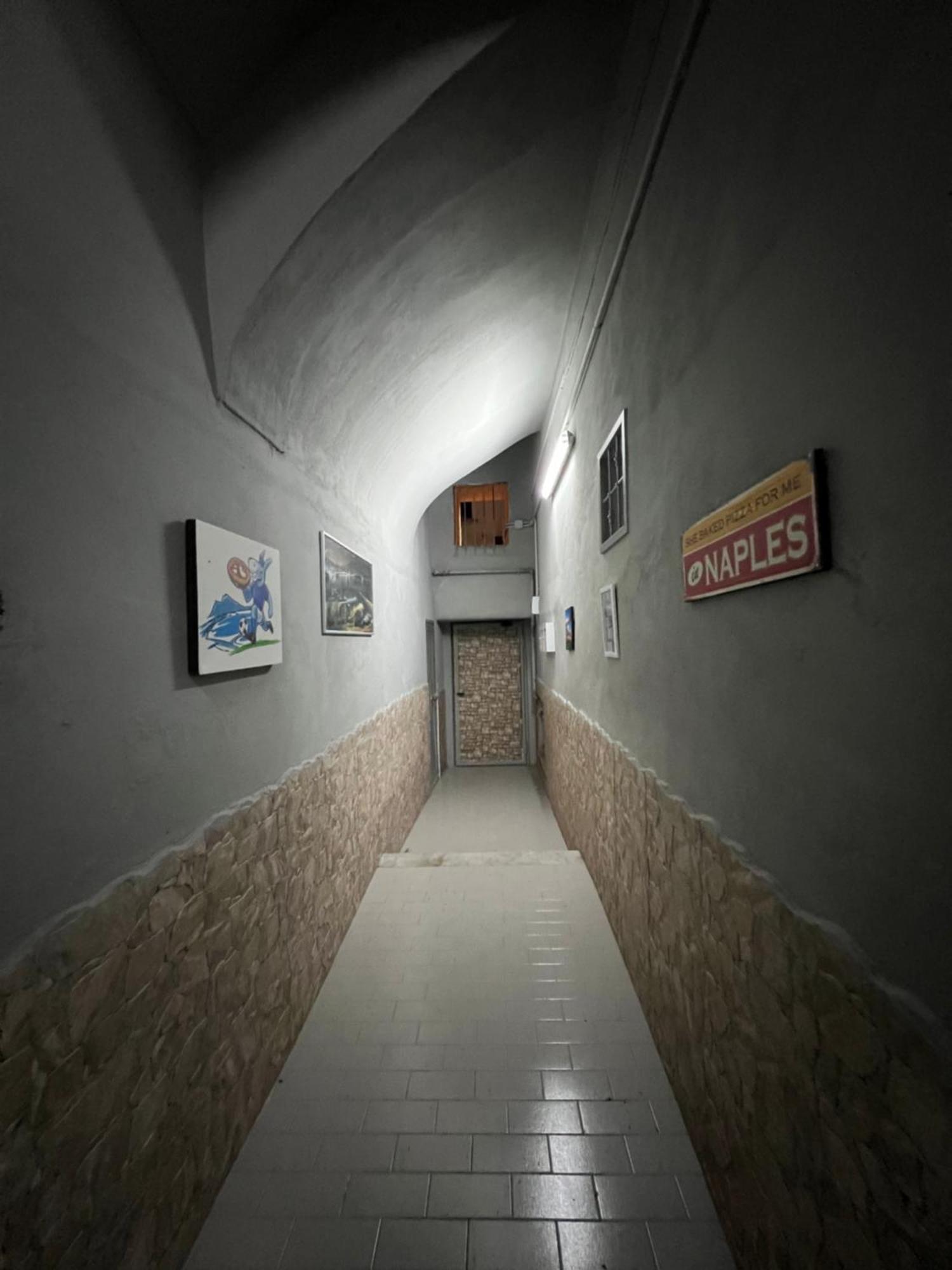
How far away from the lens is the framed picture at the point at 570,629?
411 centimetres

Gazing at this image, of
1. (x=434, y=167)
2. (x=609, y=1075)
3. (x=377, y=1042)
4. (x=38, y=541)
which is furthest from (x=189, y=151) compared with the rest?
(x=609, y=1075)

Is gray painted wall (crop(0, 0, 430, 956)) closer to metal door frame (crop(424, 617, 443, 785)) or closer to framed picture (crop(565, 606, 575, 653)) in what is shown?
framed picture (crop(565, 606, 575, 653))

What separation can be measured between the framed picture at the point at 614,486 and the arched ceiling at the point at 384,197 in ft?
3.64

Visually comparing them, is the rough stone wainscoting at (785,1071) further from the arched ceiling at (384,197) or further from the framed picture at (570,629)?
the arched ceiling at (384,197)

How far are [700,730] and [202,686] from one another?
1.58m

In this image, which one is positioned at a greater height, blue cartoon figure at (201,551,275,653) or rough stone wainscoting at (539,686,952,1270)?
blue cartoon figure at (201,551,275,653)

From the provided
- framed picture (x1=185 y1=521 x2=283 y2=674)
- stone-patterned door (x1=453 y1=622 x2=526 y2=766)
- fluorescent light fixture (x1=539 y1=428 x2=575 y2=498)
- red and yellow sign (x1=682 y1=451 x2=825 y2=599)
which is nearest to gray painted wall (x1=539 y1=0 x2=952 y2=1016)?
red and yellow sign (x1=682 y1=451 x2=825 y2=599)

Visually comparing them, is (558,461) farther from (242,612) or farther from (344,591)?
(242,612)

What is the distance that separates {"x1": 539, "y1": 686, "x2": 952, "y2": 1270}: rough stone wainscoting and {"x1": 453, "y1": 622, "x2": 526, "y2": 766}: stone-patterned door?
6.14 meters

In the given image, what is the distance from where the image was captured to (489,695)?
8.30 metres

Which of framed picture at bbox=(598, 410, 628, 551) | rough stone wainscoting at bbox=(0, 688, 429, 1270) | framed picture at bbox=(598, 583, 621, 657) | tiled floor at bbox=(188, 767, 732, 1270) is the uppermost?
framed picture at bbox=(598, 410, 628, 551)

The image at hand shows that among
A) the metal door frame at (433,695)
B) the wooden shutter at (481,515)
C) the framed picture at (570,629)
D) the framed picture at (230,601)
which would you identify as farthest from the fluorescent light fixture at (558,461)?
the metal door frame at (433,695)

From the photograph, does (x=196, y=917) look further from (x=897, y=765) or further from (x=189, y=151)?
(x=189, y=151)

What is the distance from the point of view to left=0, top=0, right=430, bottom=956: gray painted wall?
1047 millimetres
